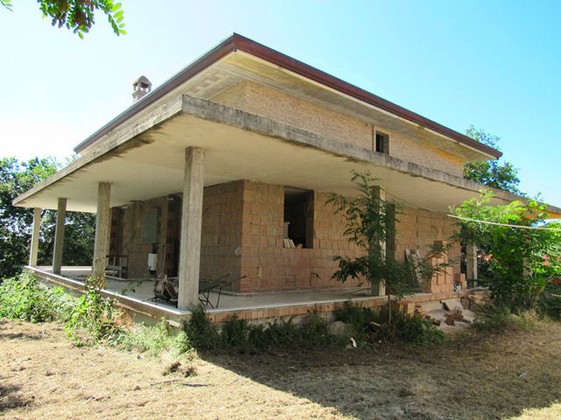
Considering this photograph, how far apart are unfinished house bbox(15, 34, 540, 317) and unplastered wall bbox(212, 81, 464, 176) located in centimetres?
4

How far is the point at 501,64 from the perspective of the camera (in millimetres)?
12703

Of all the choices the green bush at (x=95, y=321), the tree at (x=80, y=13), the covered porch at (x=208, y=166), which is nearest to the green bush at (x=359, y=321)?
the covered porch at (x=208, y=166)

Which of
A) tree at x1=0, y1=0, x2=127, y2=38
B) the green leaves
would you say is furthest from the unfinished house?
the green leaves

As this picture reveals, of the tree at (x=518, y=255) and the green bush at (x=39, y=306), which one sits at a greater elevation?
the tree at (x=518, y=255)

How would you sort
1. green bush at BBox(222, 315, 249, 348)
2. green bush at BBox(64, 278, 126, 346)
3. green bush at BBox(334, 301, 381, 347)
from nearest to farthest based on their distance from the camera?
green bush at BBox(222, 315, 249, 348) → green bush at BBox(64, 278, 126, 346) → green bush at BBox(334, 301, 381, 347)

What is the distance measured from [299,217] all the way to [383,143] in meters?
3.40

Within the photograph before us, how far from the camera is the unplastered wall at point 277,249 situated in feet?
30.1

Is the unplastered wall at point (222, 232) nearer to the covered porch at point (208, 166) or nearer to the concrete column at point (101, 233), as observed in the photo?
the covered porch at point (208, 166)

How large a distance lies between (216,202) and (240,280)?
7.25 ft

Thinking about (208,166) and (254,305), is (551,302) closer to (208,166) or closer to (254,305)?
(254,305)

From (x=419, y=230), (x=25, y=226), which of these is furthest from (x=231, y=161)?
(x=25, y=226)

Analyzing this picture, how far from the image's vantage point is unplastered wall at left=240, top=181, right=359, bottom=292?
9172 millimetres

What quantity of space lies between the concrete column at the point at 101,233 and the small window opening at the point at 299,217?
14.4 feet

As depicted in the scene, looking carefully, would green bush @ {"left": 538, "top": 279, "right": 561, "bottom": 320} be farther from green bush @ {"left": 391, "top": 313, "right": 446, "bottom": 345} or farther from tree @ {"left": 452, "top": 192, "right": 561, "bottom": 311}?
green bush @ {"left": 391, "top": 313, "right": 446, "bottom": 345}
